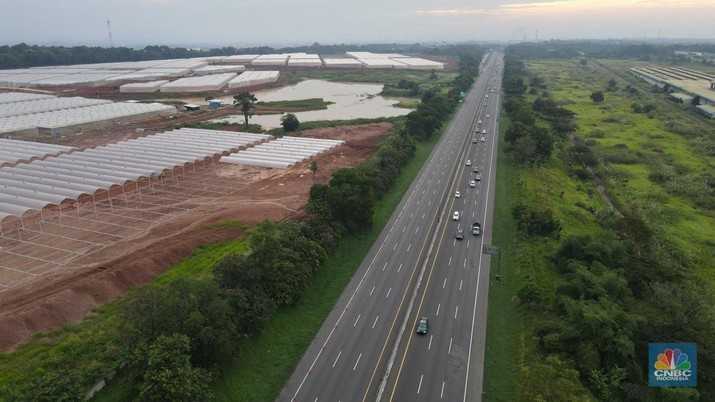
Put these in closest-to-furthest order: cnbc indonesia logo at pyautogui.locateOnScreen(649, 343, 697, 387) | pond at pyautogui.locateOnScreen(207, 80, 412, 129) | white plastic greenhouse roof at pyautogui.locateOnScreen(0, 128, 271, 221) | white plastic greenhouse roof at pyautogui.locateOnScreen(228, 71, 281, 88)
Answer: cnbc indonesia logo at pyautogui.locateOnScreen(649, 343, 697, 387) < white plastic greenhouse roof at pyautogui.locateOnScreen(0, 128, 271, 221) < pond at pyautogui.locateOnScreen(207, 80, 412, 129) < white plastic greenhouse roof at pyautogui.locateOnScreen(228, 71, 281, 88)

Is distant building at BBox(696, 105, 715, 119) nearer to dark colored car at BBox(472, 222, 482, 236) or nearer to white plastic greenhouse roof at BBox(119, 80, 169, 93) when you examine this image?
dark colored car at BBox(472, 222, 482, 236)

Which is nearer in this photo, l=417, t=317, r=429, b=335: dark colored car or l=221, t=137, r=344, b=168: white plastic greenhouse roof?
l=417, t=317, r=429, b=335: dark colored car

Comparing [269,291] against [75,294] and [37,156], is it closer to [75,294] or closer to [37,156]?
[75,294]

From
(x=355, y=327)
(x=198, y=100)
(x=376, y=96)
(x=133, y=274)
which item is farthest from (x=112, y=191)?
(x=376, y=96)

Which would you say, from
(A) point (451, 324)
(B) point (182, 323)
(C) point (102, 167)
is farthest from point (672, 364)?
(C) point (102, 167)

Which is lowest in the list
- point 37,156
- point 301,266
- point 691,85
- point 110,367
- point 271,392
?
point 271,392

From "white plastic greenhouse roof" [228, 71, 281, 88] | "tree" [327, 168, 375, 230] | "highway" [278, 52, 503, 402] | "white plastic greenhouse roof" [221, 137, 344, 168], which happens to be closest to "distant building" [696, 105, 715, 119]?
"highway" [278, 52, 503, 402]

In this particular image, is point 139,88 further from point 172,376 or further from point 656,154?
point 656,154

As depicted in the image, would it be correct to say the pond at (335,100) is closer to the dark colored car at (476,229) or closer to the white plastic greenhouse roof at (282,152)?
the white plastic greenhouse roof at (282,152)
